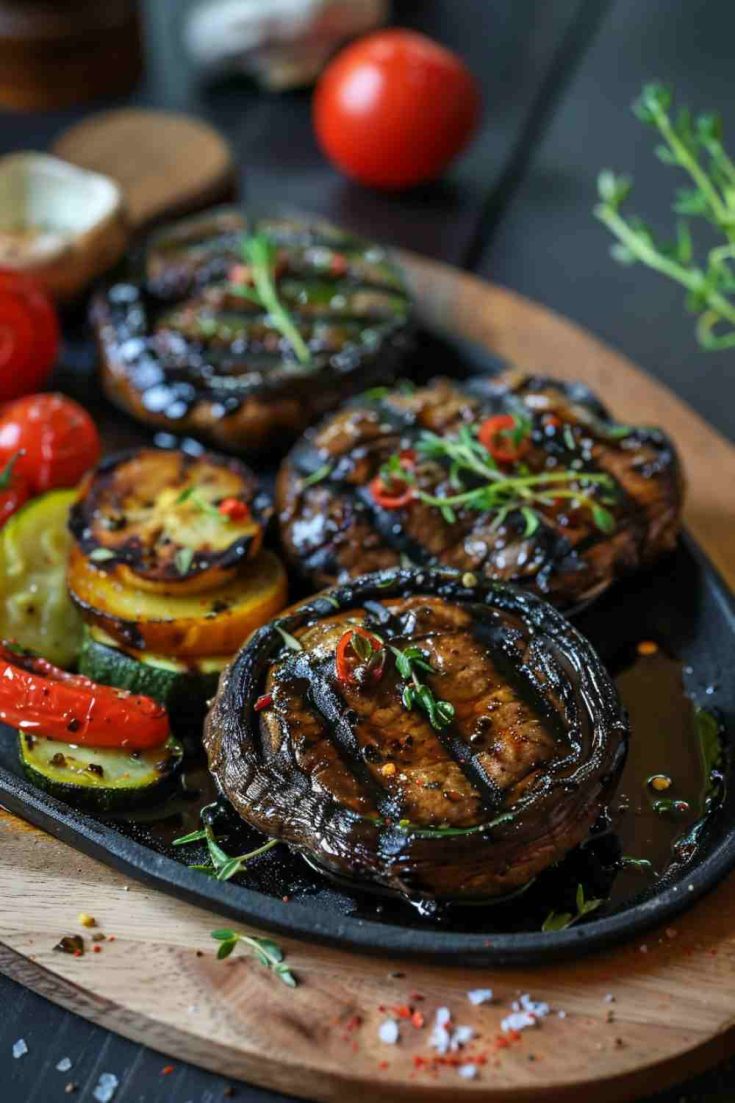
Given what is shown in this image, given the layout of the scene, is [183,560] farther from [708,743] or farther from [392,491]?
[708,743]

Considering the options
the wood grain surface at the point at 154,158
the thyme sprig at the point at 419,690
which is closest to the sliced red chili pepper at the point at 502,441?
the thyme sprig at the point at 419,690

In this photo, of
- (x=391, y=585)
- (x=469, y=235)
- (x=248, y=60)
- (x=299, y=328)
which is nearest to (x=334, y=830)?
(x=391, y=585)

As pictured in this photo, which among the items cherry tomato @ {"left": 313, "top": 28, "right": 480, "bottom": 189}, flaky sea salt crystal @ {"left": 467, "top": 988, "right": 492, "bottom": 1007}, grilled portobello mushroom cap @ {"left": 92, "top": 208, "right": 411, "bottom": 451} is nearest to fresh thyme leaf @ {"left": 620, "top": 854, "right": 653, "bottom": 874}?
flaky sea salt crystal @ {"left": 467, "top": 988, "right": 492, "bottom": 1007}

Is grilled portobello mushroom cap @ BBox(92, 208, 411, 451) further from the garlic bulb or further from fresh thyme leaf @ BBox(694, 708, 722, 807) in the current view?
the garlic bulb

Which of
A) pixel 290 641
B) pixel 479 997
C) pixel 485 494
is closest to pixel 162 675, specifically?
pixel 290 641

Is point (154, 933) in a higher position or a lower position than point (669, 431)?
lower

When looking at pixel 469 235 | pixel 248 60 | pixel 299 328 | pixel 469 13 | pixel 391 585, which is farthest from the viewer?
pixel 469 13

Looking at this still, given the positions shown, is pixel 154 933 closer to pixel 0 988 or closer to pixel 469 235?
pixel 0 988

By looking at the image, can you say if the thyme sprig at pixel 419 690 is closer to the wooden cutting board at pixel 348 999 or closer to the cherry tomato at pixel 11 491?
the wooden cutting board at pixel 348 999
